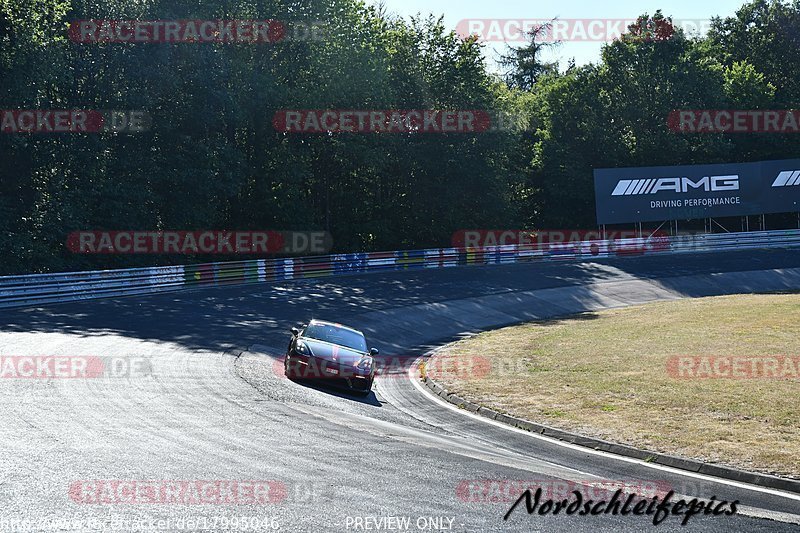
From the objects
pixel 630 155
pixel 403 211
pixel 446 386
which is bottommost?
pixel 446 386

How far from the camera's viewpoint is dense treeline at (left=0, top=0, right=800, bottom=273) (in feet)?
128

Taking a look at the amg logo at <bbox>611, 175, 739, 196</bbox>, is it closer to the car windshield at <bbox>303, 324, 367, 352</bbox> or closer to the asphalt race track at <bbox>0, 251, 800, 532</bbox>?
the asphalt race track at <bbox>0, 251, 800, 532</bbox>

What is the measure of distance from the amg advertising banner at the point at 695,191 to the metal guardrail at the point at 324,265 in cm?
192

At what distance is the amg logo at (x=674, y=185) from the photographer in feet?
172

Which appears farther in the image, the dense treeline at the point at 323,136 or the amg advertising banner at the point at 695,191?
the amg advertising banner at the point at 695,191

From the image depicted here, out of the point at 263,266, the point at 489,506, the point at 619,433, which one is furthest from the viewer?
the point at 263,266

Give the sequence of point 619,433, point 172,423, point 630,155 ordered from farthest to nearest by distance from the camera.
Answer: point 630,155
point 619,433
point 172,423

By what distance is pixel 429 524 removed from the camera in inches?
328

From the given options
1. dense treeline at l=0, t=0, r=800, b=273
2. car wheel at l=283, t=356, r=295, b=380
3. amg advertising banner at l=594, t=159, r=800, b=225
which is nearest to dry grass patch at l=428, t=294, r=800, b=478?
car wheel at l=283, t=356, r=295, b=380

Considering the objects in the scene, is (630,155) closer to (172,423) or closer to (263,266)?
(263,266)

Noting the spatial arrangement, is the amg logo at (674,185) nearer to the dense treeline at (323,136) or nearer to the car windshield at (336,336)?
the dense treeline at (323,136)

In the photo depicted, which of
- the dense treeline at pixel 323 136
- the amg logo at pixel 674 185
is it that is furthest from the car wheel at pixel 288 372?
the amg logo at pixel 674 185

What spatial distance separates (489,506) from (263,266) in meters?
30.9

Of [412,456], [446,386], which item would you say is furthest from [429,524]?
[446,386]
